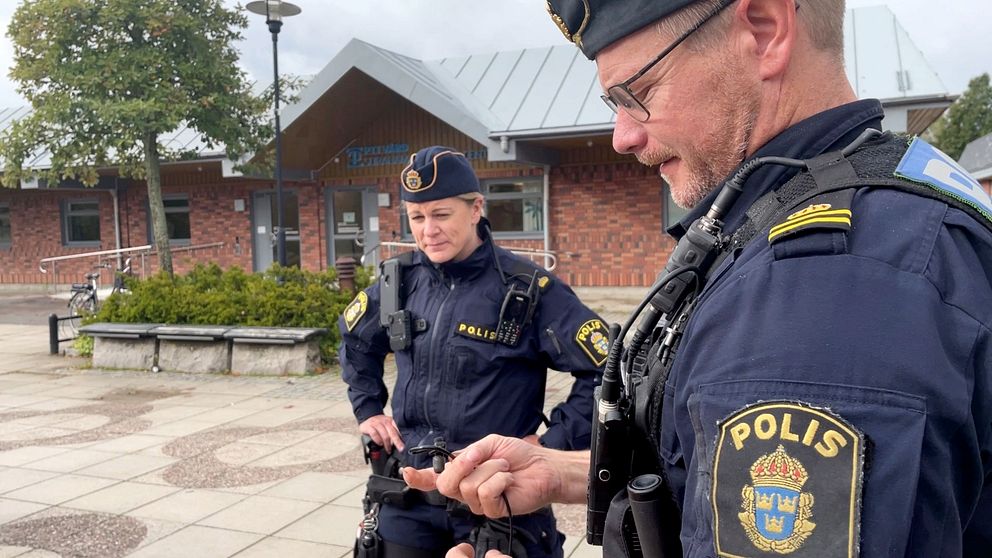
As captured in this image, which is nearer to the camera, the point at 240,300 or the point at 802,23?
the point at 802,23

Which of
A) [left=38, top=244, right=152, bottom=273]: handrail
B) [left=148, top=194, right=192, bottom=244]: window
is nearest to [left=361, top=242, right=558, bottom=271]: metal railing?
[left=148, top=194, right=192, bottom=244]: window

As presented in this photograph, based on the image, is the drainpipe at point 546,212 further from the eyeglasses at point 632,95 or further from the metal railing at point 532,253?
the eyeglasses at point 632,95

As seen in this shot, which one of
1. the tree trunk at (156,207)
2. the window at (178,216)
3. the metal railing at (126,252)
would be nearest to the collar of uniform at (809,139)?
the tree trunk at (156,207)

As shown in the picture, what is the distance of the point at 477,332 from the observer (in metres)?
2.78

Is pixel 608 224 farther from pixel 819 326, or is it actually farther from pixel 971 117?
pixel 971 117

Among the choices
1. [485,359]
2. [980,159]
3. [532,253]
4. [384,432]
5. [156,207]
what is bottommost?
[384,432]

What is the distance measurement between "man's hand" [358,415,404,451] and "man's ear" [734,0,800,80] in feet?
6.90

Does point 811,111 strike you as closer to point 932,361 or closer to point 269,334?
point 932,361

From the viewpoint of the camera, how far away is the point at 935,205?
2.99 feet

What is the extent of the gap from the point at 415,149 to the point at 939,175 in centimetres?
1697

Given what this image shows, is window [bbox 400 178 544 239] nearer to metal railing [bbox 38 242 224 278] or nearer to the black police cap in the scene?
metal railing [bbox 38 242 224 278]

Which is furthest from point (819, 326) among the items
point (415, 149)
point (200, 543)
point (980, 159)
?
point (980, 159)

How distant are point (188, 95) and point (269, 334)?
15.3 feet

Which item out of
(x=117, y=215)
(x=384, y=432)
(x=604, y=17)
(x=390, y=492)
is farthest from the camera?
(x=117, y=215)
